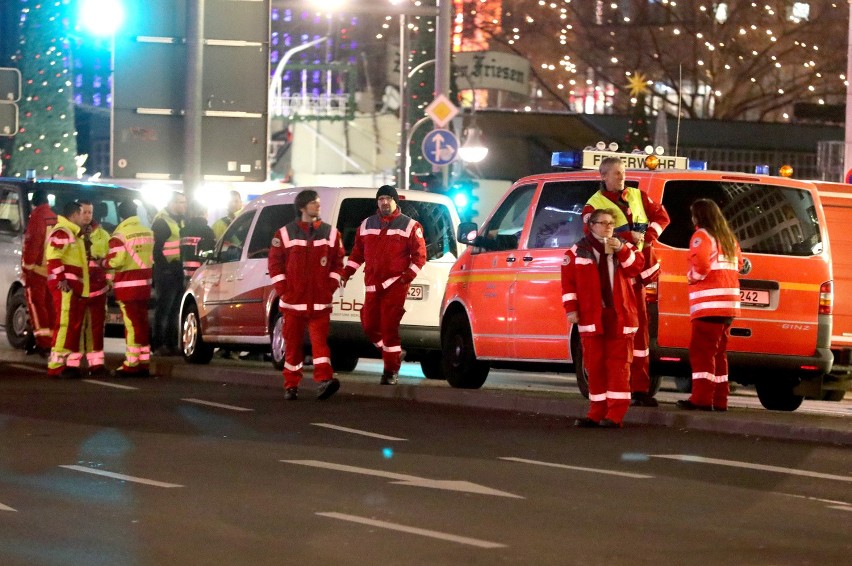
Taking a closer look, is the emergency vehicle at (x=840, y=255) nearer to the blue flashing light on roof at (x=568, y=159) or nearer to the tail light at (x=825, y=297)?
the tail light at (x=825, y=297)

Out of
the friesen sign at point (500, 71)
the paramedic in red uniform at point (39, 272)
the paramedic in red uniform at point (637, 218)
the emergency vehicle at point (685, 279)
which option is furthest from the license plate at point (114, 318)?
the friesen sign at point (500, 71)

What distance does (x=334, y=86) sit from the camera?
86.0 metres

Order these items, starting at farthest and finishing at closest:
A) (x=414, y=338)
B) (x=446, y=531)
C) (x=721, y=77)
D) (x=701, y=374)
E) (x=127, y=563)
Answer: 1. (x=721, y=77)
2. (x=414, y=338)
3. (x=701, y=374)
4. (x=446, y=531)
5. (x=127, y=563)

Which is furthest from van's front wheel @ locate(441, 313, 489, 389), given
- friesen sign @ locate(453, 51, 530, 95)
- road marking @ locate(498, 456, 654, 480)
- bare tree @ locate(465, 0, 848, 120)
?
friesen sign @ locate(453, 51, 530, 95)

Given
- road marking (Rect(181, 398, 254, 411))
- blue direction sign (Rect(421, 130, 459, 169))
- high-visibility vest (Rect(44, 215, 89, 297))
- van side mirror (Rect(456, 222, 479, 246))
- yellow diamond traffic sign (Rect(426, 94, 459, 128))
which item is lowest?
road marking (Rect(181, 398, 254, 411))

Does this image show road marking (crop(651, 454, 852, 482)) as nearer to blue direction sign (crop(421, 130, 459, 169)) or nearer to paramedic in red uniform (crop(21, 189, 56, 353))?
paramedic in red uniform (crop(21, 189, 56, 353))

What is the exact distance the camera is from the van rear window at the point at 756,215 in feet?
47.5

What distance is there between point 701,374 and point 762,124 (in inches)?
1494

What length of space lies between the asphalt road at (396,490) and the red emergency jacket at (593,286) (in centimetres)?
77

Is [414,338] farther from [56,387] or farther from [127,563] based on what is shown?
[127,563]

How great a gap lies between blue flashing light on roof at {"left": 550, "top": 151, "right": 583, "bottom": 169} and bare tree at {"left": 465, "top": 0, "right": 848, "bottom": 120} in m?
31.4

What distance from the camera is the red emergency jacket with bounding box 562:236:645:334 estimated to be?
1309cm

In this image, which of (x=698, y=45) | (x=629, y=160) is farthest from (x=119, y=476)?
(x=698, y=45)

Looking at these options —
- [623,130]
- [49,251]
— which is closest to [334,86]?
[623,130]
